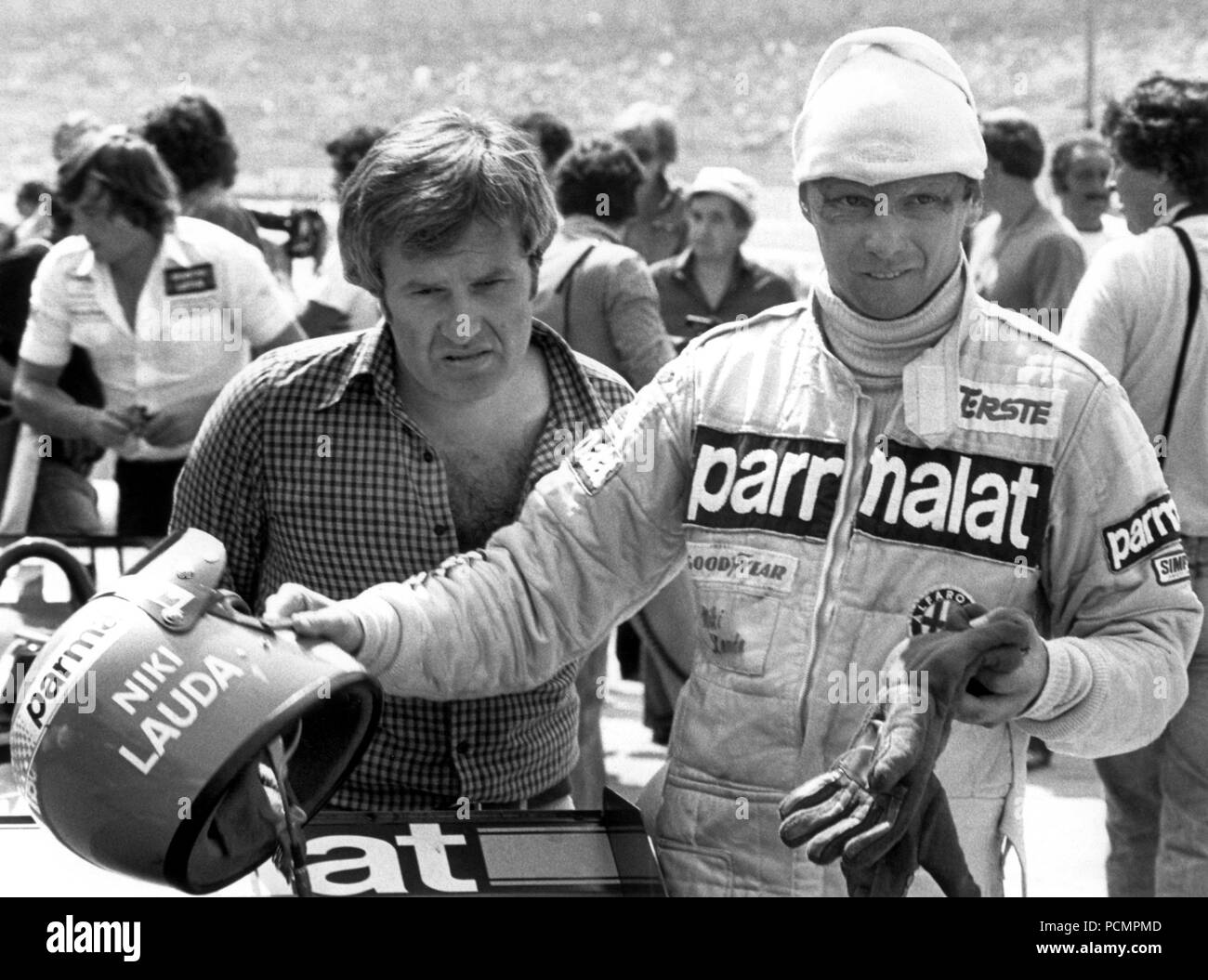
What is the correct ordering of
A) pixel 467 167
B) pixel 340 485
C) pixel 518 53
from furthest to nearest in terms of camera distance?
1. pixel 518 53
2. pixel 340 485
3. pixel 467 167

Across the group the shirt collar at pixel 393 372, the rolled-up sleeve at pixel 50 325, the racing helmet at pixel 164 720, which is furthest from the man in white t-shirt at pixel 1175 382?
the rolled-up sleeve at pixel 50 325

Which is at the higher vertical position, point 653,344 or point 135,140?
point 135,140

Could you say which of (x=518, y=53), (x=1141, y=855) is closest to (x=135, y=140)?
(x=1141, y=855)

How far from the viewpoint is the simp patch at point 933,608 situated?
1604 mm

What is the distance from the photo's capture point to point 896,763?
1461 millimetres

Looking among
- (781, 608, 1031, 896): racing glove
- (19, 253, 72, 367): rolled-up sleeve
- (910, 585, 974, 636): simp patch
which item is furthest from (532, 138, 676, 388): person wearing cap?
(781, 608, 1031, 896): racing glove

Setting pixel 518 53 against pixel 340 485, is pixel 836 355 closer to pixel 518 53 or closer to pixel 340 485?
pixel 340 485

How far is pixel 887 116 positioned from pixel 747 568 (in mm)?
424

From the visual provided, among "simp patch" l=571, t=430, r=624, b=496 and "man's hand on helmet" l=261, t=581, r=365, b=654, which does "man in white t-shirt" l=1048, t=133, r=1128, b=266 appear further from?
"man's hand on helmet" l=261, t=581, r=365, b=654

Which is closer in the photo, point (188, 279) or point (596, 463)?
point (596, 463)

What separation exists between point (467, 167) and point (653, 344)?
2.27 m

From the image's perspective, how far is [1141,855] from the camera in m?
3.51

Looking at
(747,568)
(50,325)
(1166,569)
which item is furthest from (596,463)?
(50,325)

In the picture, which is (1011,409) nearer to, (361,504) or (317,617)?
(317,617)
